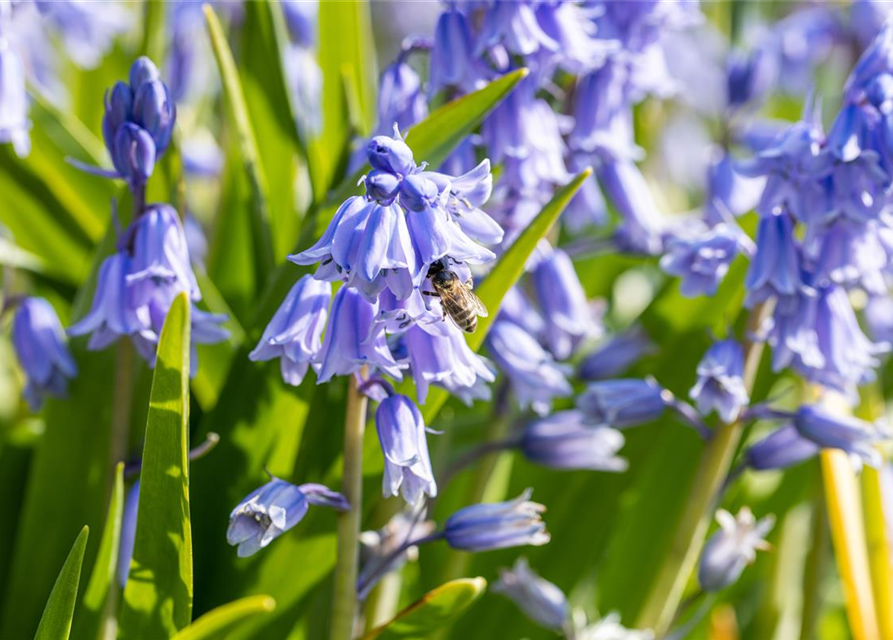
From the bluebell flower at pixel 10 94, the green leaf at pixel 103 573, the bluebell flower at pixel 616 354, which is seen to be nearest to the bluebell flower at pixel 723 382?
the bluebell flower at pixel 616 354

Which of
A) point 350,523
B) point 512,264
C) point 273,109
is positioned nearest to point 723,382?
point 512,264

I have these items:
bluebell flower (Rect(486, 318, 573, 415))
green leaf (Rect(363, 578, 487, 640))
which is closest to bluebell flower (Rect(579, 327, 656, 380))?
bluebell flower (Rect(486, 318, 573, 415))

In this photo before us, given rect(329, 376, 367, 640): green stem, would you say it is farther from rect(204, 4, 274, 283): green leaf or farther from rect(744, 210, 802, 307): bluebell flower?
rect(744, 210, 802, 307): bluebell flower

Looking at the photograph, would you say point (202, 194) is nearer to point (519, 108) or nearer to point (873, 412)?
point (519, 108)

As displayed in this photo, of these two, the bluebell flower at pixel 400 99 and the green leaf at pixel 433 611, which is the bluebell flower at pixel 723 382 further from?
the bluebell flower at pixel 400 99

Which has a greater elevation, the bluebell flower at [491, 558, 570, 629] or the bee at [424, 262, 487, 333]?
the bee at [424, 262, 487, 333]

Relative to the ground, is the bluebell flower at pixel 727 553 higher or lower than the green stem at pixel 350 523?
lower

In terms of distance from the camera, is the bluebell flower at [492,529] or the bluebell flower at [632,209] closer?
the bluebell flower at [492,529]

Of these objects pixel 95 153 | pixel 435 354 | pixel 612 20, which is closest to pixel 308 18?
pixel 95 153
